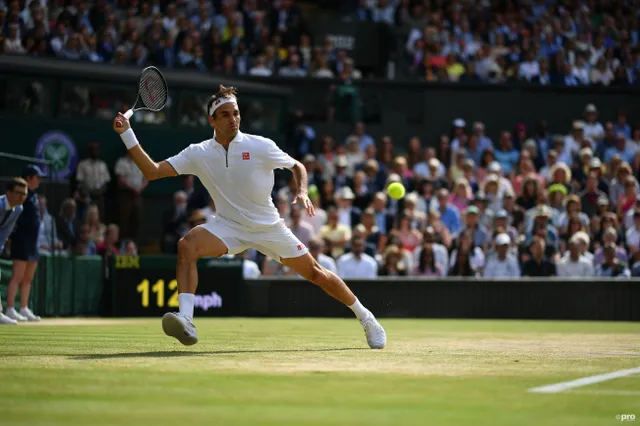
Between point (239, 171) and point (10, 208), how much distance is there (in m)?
5.90

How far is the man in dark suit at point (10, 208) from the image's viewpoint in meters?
14.9

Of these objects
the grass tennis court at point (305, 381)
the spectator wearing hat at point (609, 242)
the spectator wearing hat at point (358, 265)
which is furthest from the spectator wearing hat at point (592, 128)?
the grass tennis court at point (305, 381)

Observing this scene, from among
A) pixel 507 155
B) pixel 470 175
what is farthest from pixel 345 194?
pixel 507 155

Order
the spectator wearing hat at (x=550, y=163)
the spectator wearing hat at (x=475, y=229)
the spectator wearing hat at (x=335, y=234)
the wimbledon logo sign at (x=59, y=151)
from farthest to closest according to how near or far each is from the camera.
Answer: the spectator wearing hat at (x=550, y=163), the wimbledon logo sign at (x=59, y=151), the spectator wearing hat at (x=335, y=234), the spectator wearing hat at (x=475, y=229)

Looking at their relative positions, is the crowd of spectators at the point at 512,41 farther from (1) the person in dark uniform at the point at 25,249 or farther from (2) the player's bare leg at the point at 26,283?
(2) the player's bare leg at the point at 26,283

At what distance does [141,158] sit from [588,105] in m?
20.5

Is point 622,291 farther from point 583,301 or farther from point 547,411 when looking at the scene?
point 547,411

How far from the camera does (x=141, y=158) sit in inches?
380

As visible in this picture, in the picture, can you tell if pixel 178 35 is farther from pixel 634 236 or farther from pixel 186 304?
pixel 186 304

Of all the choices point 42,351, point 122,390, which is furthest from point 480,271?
point 122,390

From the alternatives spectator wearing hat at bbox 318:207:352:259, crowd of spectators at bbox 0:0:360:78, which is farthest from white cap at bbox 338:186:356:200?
crowd of spectators at bbox 0:0:360:78

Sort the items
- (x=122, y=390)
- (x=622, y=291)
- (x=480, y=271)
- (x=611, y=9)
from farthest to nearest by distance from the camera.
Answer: (x=611, y=9)
(x=480, y=271)
(x=622, y=291)
(x=122, y=390)

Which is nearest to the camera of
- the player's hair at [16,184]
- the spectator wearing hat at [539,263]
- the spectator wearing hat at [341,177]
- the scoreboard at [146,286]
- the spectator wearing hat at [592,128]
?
the player's hair at [16,184]

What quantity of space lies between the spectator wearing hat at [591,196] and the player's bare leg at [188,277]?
46.5ft
